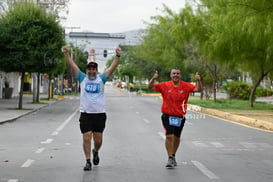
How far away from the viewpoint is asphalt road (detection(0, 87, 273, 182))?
8.91 meters

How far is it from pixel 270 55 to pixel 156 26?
24277 mm

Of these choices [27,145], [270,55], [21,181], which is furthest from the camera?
[270,55]

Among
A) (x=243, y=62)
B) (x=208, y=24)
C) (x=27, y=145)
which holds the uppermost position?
(x=208, y=24)

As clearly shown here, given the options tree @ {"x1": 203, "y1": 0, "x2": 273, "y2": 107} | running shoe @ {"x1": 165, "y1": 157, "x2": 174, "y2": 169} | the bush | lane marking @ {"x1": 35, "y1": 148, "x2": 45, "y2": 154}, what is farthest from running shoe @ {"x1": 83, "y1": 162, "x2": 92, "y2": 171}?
the bush

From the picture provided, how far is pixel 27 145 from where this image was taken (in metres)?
13.4

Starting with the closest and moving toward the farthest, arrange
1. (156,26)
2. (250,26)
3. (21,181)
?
1. (21,181)
2. (250,26)
3. (156,26)

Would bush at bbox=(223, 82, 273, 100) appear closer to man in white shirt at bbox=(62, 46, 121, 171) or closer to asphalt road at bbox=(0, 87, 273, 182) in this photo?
asphalt road at bbox=(0, 87, 273, 182)

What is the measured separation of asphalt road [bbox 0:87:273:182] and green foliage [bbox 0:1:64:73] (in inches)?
448

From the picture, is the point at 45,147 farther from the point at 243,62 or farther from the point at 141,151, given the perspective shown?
the point at 243,62

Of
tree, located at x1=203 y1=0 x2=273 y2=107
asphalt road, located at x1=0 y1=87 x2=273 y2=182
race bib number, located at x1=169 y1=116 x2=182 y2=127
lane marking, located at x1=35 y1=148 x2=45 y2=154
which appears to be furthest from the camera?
tree, located at x1=203 y1=0 x2=273 y2=107

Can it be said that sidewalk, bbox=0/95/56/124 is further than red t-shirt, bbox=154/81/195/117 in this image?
Yes

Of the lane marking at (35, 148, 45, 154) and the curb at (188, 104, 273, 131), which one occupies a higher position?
the curb at (188, 104, 273, 131)

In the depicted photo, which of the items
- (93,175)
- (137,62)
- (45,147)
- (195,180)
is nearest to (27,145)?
(45,147)

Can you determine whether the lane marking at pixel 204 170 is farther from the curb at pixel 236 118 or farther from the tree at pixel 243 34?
the curb at pixel 236 118
